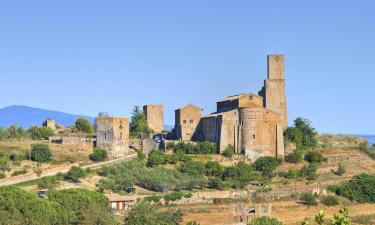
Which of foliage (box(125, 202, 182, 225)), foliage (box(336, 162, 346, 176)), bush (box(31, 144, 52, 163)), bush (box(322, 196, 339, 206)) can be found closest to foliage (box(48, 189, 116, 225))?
foliage (box(125, 202, 182, 225))

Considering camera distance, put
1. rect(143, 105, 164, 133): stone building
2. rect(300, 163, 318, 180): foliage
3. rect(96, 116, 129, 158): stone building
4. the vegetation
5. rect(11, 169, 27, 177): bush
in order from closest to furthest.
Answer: rect(11, 169, 27, 177): bush
rect(300, 163, 318, 180): foliage
rect(96, 116, 129, 158): stone building
the vegetation
rect(143, 105, 164, 133): stone building

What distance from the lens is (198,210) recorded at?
67.0 meters

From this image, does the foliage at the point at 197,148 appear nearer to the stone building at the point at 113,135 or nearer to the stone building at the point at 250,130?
the stone building at the point at 250,130

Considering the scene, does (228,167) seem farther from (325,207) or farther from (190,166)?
(325,207)

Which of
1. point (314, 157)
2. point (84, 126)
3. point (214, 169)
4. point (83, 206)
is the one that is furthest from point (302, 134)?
point (83, 206)

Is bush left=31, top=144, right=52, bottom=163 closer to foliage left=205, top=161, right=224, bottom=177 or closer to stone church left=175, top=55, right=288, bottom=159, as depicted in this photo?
foliage left=205, top=161, right=224, bottom=177

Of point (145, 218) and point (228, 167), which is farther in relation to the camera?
point (228, 167)

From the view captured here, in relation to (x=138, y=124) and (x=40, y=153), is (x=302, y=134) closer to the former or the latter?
(x=138, y=124)

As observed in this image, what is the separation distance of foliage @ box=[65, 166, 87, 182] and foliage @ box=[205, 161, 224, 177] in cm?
1141

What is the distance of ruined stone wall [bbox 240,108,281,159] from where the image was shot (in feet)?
259

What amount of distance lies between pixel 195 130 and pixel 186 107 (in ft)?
7.95

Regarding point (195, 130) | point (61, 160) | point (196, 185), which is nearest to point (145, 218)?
point (196, 185)

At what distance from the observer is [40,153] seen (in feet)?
246

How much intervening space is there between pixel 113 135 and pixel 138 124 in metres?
11.6
